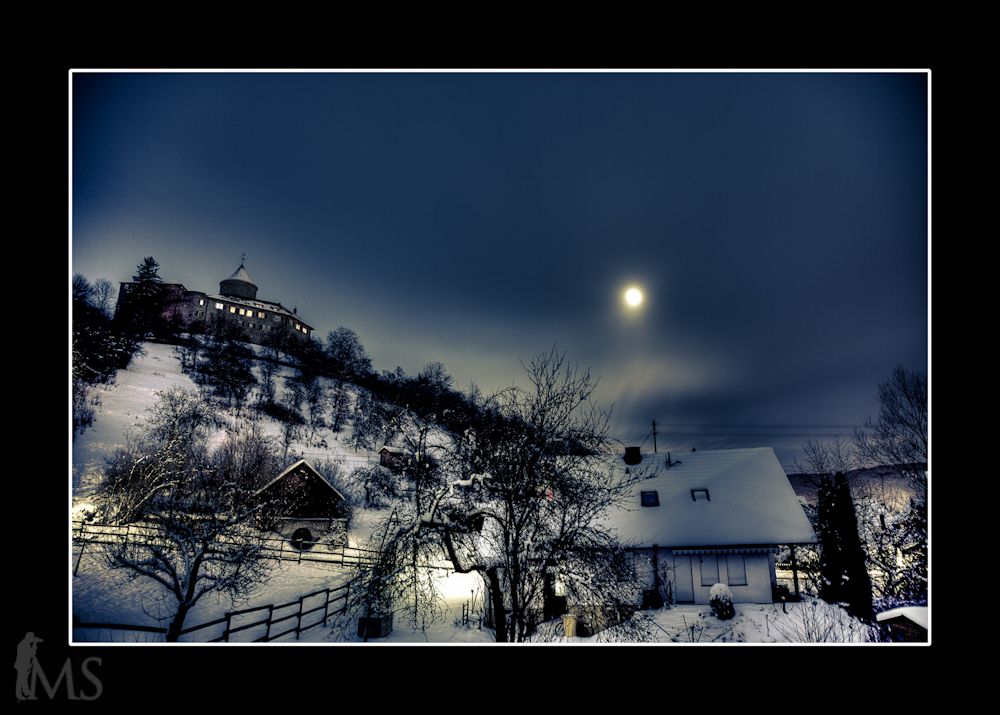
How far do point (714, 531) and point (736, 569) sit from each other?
139 cm

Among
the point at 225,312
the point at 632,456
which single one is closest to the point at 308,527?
the point at 632,456

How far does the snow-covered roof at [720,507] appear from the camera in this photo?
15.0m

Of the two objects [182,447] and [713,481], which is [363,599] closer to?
[182,447]

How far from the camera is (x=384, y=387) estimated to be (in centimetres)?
2927

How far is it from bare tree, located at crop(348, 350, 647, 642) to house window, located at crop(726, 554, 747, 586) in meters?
9.15

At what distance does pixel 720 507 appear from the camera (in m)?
16.1

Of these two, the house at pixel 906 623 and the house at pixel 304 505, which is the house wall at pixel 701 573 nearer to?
the house at pixel 906 623

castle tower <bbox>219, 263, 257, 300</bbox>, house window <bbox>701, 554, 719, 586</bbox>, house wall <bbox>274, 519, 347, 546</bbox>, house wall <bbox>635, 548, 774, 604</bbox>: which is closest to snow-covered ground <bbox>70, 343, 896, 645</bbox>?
house wall <bbox>635, 548, 774, 604</bbox>

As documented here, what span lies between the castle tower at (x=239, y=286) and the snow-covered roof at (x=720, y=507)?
60334mm

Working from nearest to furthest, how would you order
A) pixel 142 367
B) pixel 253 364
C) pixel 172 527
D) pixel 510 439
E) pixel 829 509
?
pixel 510 439 < pixel 172 527 < pixel 829 509 < pixel 142 367 < pixel 253 364
